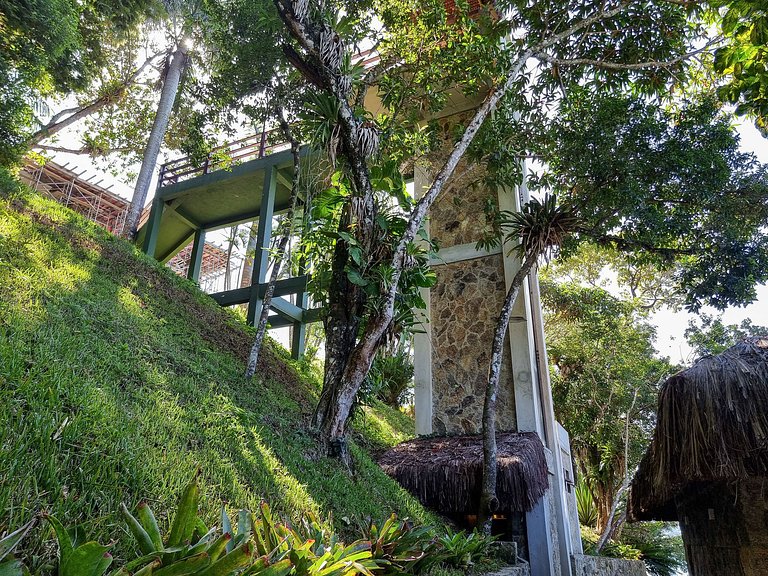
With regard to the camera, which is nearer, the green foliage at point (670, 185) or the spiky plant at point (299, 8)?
the spiky plant at point (299, 8)

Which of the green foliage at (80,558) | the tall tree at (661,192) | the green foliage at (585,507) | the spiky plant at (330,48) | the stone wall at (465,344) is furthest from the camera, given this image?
the green foliage at (585,507)

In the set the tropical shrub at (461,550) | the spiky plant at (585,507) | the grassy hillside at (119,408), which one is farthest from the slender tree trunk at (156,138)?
the spiky plant at (585,507)

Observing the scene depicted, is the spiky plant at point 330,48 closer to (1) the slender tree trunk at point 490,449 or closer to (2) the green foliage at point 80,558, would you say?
(1) the slender tree trunk at point 490,449

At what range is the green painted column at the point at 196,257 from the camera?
514 inches

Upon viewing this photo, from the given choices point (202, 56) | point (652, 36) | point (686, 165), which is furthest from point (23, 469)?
point (202, 56)

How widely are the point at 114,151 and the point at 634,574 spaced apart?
594 inches

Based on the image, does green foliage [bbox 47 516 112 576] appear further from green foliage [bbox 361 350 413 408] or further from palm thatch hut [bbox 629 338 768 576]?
green foliage [bbox 361 350 413 408]

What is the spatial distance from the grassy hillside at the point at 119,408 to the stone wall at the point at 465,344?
2151 millimetres

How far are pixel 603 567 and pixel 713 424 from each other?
3.52m

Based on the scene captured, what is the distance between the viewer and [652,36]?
6629 mm

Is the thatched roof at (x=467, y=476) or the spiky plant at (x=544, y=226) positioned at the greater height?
the spiky plant at (x=544, y=226)

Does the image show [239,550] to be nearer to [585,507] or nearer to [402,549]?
[402,549]

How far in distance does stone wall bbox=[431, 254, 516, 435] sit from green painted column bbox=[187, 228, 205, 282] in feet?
24.9

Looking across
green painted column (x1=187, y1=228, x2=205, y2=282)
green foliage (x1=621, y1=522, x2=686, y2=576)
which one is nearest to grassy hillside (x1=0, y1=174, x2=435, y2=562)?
green painted column (x1=187, y1=228, x2=205, y2=282)
